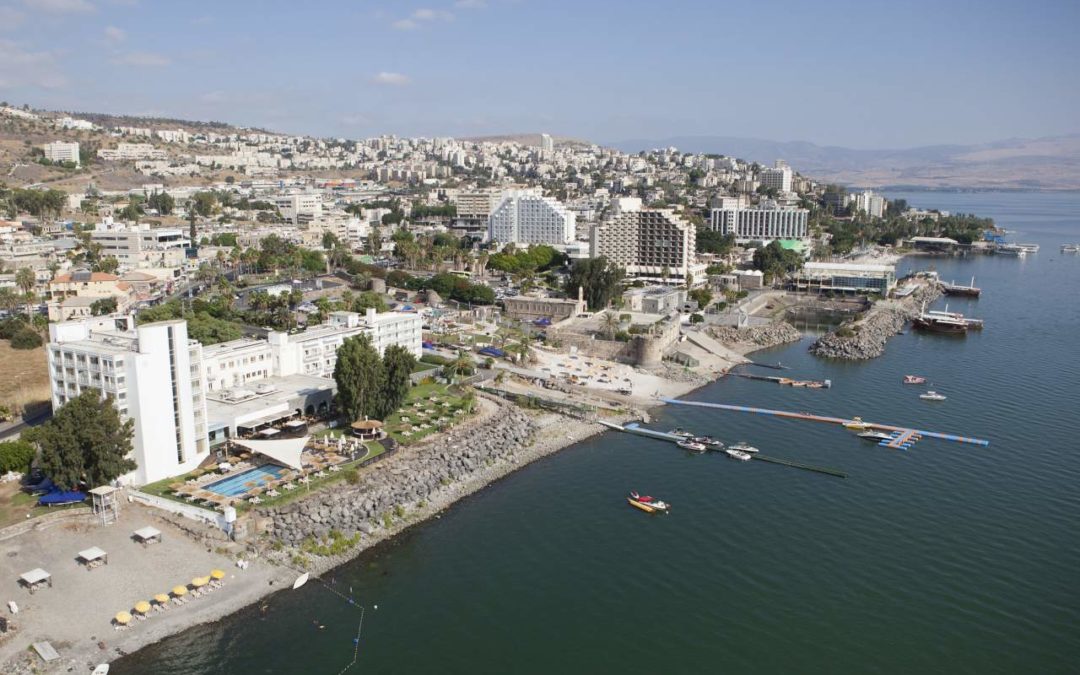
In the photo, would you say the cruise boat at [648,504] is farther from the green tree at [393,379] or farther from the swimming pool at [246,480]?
the swimming pool at [246,480]

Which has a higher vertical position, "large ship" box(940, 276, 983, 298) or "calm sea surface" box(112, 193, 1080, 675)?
"large ship" box(940, 276, 983, 298)

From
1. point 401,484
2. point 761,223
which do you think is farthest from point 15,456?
point 761,223

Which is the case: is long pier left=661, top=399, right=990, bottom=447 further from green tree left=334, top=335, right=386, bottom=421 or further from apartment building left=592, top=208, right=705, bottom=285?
apartment building left=592, top=208, right=705, bottom=285

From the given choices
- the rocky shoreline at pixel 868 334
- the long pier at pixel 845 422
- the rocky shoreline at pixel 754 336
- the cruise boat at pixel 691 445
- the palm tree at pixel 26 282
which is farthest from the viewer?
the rocky shoreline at pixel 754 336

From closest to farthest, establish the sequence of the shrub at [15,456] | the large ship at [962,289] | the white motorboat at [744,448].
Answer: the shrub at [15,456] < the white motorboat at [744,448] < the large ship at [962,289]

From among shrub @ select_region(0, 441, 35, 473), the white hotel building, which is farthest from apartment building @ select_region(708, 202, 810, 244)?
shrub @ select_region(0, 441, 35, 473)

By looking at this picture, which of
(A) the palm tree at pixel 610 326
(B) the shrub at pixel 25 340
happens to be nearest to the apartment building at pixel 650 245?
(A) the palm tree at pixel 610 326

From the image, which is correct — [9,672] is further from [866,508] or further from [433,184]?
[433,184]
